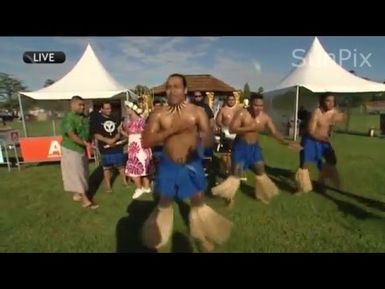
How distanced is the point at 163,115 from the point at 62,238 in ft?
5.26

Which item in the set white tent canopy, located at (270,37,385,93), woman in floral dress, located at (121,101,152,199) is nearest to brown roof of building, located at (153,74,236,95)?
white tent canopy, located at (270,37,385,93)

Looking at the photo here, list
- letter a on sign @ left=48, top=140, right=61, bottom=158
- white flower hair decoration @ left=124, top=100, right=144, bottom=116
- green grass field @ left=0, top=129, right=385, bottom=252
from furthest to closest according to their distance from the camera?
letter a on sign @ left=48, top=140, right=61, bottom=158 → white flower hair decoration @ left=124, top=100, right=144, bottom=116 → green grass field @ left=0, top=129, right=385, bottom=252

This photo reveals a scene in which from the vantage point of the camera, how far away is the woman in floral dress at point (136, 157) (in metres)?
3.88

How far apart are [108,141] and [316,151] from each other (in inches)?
97.7

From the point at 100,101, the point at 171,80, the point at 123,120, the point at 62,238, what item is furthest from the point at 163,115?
the point at 62,238

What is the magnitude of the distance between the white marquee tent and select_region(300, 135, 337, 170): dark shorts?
204cm

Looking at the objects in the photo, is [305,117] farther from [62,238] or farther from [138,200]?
[62,238]

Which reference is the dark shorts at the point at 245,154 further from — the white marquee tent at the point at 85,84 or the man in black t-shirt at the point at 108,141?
the man in black t-shirt at the point at 108,141

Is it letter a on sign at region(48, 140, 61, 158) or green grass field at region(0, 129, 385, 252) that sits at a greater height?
letter a on sign at region(48, 140, 61, 158)

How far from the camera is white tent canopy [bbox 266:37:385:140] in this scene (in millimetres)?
3045

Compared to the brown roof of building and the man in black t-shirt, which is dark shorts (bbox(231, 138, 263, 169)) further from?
the man in black t-shirt

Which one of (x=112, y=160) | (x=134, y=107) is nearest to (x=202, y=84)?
(x=134, y=107)

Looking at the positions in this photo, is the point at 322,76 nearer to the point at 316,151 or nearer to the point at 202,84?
the point at 316,151

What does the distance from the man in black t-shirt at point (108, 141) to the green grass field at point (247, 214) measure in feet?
0.50
